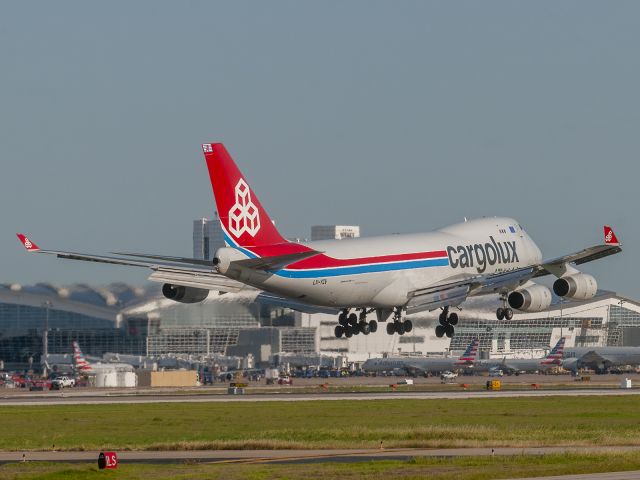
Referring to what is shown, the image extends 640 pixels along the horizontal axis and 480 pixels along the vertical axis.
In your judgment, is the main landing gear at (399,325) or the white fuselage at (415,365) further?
the white fuselage at (415,365)

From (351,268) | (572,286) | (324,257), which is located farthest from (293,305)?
(572,286)

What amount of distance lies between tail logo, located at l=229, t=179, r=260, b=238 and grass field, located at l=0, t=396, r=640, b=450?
1070cm

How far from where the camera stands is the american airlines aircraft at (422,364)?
16938 cm

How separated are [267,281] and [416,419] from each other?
13289 millimetres

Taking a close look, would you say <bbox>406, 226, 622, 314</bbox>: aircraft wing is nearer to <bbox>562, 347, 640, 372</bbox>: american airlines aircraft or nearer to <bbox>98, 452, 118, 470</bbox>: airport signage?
<bbox>98, 452, 118, 470</bbox>: airport signage

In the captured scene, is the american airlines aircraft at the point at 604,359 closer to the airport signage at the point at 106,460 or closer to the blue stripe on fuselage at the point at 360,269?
the blue stripe on fuselage at the point at 360,269

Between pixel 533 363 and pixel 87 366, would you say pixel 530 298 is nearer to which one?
pixel 87 366

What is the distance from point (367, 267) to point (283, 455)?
22935mm

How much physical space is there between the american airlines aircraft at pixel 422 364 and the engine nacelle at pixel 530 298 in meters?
84.9

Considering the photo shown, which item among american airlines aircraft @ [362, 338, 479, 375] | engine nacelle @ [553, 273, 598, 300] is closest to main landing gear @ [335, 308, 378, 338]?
engine nacelle @ [553, 273, 598, 300]

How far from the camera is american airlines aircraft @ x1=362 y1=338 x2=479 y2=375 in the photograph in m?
169

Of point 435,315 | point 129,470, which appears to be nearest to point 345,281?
point 129,470

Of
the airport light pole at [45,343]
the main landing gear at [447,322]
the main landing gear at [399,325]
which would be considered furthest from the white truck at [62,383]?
the main landing gear at [447,322]

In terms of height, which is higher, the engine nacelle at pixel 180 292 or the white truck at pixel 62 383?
the engine nacelle at pixel 180 292
